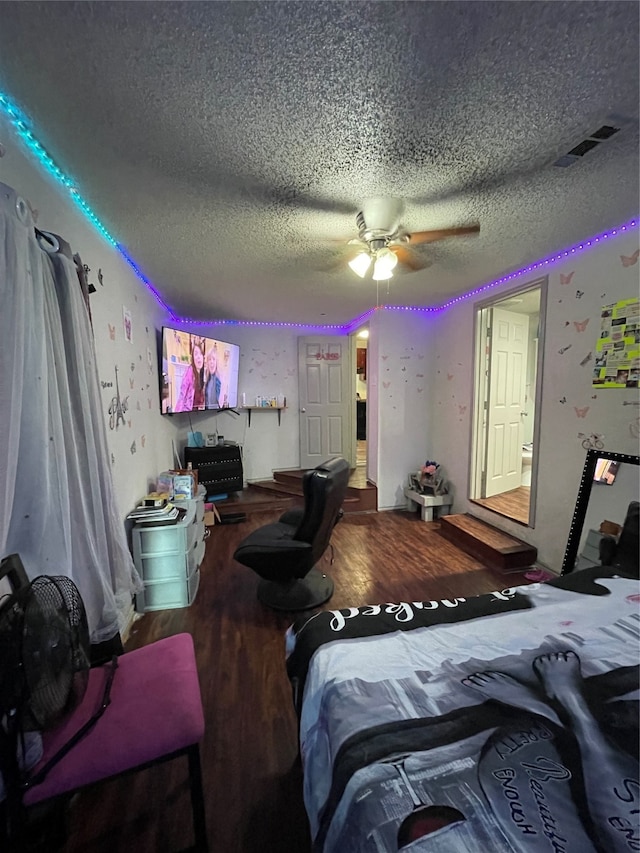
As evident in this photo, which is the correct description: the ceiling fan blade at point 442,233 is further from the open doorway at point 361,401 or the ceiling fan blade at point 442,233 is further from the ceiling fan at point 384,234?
the open doorway at point 361,401

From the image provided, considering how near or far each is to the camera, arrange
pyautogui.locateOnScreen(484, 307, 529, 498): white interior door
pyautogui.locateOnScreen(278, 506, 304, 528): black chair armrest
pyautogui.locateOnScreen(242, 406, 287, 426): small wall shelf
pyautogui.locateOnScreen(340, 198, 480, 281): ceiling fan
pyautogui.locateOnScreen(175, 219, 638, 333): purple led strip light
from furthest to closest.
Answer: pyautogui.locateOnScreen(242, 406, 287, 426): small wall shelf
pyautogui.locateOnScreen(484, 307, 529, 498): white interior door
pyautogui.locateOnScreen(278, 506, 304, 528): black chair armrest
pyautogui.locateOnScreen(175, 219, 638, 333): purple led strip light
pyautogui.locateOnScreen(340, 198, 480, 281): ceiling fan

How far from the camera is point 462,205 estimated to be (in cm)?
180

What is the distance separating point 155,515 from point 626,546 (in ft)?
9.64

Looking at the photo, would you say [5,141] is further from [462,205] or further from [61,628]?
[462,205]

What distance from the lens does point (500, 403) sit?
3660 millimetres

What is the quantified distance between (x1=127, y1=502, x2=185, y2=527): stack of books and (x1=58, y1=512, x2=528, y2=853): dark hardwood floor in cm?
62

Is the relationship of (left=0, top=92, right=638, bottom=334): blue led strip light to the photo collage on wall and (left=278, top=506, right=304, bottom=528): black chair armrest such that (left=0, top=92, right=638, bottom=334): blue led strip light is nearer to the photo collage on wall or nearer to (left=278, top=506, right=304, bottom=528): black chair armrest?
the photo collage on wall

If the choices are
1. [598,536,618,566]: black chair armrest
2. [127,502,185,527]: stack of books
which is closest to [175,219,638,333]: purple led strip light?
[598,536,618,566]: black chair armrest

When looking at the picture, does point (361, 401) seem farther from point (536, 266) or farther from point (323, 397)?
point (536, 266)

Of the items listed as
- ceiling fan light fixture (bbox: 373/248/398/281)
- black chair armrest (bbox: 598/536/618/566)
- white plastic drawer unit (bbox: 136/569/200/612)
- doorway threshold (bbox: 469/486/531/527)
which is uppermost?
ceiling fan light fixture (bbox: 373/248/398/281)

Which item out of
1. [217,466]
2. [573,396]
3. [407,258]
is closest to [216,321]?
[217,466]

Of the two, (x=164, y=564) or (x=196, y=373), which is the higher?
(x=196, y=373)

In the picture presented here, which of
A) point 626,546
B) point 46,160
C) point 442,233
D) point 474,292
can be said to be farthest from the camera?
point 474,292

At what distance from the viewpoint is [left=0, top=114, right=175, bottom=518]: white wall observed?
135cm
